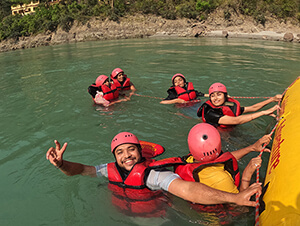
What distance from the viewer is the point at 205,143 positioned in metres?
2.95

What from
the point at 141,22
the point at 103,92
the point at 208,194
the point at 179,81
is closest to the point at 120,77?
the point at 103,92

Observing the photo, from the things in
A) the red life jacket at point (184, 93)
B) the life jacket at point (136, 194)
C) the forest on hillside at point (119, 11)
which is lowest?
the life jacket at point (136, 194)

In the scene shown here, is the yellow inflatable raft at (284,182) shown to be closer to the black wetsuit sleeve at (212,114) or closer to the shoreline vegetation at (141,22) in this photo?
the black wetsuit sleeve at (212,114)

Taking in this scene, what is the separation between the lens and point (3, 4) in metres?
56.8

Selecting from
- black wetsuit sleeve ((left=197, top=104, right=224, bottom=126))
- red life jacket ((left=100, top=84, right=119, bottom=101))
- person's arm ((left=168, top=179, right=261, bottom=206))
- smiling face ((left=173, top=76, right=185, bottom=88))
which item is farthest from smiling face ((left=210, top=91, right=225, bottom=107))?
red life jacket ((left=100, top=84, right=119, bottom=101))

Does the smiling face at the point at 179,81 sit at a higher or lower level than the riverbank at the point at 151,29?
lower

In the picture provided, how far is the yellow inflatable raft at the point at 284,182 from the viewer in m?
2.24

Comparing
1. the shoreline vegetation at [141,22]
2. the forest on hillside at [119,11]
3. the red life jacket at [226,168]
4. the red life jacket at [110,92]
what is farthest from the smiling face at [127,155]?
the forest on hillside at [119,11]

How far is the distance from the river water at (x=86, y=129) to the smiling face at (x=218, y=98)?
707 mm

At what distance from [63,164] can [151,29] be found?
3366cm

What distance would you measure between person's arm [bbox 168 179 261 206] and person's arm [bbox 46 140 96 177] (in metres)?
1.33

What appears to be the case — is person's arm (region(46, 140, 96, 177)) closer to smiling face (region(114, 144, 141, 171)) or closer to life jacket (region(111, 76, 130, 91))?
smiling face (region(114, 144, 141, 171))

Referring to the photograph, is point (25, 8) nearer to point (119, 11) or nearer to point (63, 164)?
point (119, 11)

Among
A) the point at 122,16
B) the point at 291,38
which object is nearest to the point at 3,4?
the point at 122,16
